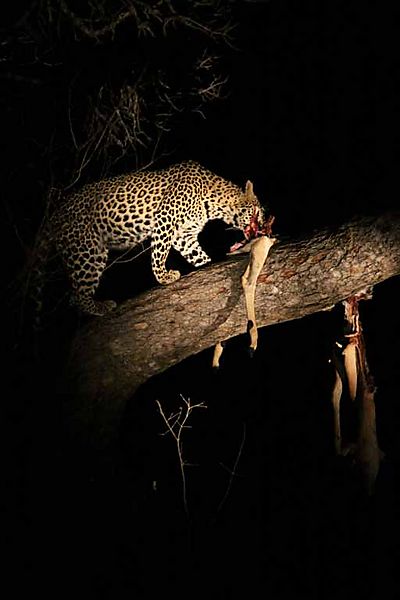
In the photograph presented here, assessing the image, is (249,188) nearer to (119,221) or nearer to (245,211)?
(245,211)

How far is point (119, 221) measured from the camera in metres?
5.04

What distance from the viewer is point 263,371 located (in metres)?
8.42

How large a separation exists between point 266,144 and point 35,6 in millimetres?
6631

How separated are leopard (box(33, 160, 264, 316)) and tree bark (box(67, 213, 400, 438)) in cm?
89

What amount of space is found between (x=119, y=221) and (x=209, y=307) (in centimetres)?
170

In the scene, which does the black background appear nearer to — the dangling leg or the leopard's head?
the dangling leg

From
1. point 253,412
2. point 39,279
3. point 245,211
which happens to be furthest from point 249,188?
point 253,412

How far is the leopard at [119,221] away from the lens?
4.92m

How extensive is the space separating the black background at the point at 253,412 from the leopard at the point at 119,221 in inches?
19.5

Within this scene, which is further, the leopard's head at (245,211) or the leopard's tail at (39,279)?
the leopard's head at (245,211)

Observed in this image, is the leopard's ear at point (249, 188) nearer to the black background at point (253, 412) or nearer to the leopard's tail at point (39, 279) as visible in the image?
the black background at point (253, 412)

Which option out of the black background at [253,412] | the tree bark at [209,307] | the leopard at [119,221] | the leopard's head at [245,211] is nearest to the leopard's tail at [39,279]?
the leopard at [119,221]

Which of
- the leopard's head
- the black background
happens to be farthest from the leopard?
the black background

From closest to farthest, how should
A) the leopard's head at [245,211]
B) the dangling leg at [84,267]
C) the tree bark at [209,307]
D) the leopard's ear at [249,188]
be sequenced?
the tree bark at [209,307], the dangling leg at [84,267], the leopard's ear at [249,188], the leopard's head at [245,211]
